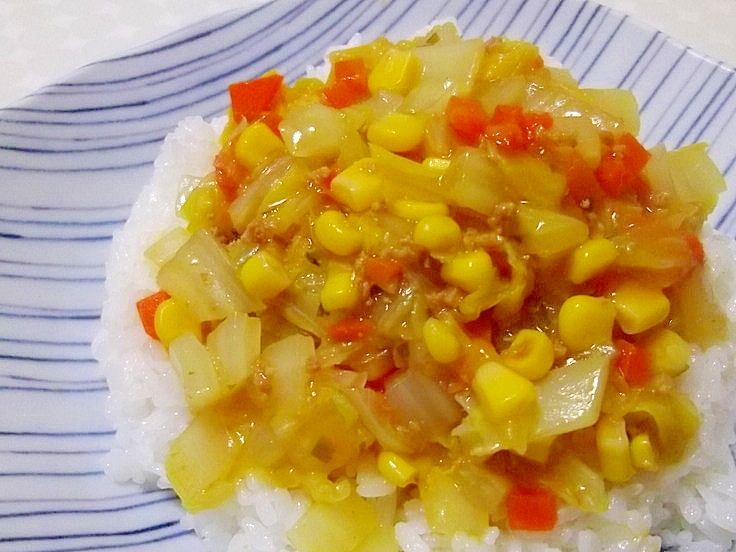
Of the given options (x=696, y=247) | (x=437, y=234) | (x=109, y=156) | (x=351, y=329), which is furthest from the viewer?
(x=109, y=156)

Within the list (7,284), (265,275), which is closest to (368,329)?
(265,275)

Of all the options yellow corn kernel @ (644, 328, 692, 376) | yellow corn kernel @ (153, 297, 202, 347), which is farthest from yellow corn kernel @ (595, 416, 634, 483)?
yellow corn kernel @ (153, 297, 202, 347)

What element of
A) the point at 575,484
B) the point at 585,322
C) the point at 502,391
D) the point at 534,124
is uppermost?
the point at 534,124

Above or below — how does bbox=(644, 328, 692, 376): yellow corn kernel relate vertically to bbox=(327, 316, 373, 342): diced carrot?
above

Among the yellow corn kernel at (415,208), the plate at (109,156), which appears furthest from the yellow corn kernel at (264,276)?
the plate at (109,156)

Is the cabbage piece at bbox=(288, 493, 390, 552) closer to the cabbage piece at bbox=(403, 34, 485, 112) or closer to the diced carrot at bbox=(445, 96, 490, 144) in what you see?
the diced carrot at bbox=(445, 96, 490, 144)

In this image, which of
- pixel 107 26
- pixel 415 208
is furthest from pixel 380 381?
pixel 107 26

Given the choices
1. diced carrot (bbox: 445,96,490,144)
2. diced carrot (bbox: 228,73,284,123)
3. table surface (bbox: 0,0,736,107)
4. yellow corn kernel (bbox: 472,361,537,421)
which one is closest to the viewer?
yellow corn kernel (bbox: 472,361,537,421)

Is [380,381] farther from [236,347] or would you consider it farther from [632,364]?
[632,364]
